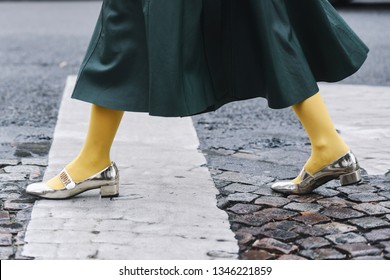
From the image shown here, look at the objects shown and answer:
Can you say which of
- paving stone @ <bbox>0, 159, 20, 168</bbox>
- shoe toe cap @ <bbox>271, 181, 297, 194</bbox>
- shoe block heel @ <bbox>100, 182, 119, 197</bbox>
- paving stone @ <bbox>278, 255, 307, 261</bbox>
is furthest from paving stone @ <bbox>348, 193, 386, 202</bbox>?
paving stone @ <bbox>0, 159, 20, 168</bbox>

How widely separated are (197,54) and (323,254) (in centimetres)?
88

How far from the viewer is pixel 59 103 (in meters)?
6.23

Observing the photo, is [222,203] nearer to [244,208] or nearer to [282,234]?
[244,208]

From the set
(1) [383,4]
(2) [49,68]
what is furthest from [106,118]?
(1) [383,4]

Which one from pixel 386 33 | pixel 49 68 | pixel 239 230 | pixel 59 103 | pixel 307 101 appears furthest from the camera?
pixel 386 33

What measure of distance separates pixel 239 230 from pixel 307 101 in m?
0.60

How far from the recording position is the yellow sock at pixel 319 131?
3.59 m

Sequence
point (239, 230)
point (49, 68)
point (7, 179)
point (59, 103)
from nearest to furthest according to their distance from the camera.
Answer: point (239, 230) < point (7, 179) < point (59, 103) < point (49, 68)

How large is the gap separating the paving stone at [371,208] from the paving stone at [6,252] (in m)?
1.32

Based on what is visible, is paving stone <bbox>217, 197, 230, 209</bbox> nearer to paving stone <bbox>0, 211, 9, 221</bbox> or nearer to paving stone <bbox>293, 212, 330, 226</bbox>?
paving stone <bbox>293, 212, 330, 226</bbox>

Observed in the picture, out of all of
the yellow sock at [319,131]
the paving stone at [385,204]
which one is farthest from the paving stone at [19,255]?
the paving stone at [385,204]

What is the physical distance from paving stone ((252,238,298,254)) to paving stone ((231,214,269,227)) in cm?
21

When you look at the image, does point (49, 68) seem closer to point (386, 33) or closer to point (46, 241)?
point (386, 33)

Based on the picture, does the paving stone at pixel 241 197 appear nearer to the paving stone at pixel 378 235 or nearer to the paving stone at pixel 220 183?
the paving stone at pixel 220 183
